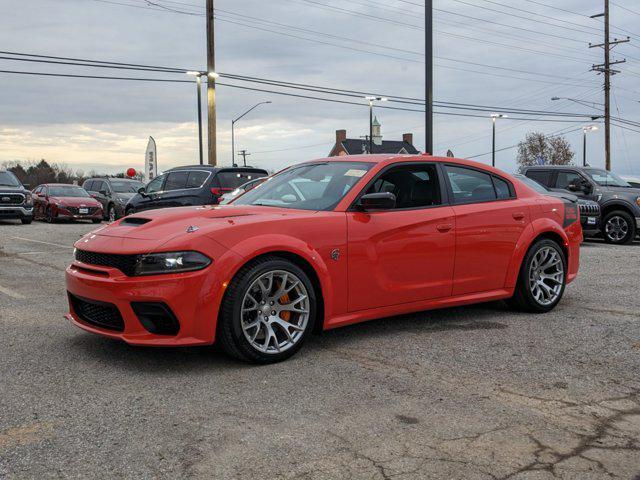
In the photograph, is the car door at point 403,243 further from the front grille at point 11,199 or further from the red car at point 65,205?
the red car at point 65,205

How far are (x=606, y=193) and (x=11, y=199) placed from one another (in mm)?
17380

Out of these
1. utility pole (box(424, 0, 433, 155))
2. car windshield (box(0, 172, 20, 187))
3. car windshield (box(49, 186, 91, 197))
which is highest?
utility pole (box(424, 0, 433, 155))

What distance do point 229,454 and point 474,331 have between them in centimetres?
312

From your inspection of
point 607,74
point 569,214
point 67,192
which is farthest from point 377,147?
point 569,214

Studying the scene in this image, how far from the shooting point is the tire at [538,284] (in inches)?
251

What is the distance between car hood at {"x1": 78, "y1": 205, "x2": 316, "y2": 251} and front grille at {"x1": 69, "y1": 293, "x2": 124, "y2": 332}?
43cm

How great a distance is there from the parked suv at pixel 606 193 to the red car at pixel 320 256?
9.62 meters

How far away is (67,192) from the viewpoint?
24.1 meters

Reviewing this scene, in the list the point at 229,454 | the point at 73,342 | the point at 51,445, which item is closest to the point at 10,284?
the point at 73,342

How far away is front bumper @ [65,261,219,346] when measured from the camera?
4.34 m

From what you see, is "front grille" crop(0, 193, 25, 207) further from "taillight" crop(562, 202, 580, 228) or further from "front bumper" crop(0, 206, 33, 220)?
"taillight" crop(562, 202, 580, 228)

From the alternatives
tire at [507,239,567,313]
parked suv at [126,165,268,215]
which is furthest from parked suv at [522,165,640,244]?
tire at [507,239,567,313]

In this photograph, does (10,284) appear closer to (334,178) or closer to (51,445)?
(334,178)

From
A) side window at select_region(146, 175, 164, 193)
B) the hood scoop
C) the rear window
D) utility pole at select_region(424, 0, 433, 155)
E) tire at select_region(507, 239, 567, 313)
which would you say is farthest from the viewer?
utility pole at select_region(424, 0, 433, 155)
